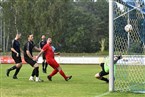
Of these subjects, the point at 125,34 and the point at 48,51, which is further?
the point at 48,51

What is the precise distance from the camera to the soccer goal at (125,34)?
1227cm

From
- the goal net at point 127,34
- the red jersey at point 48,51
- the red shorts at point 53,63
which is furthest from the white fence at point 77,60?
the goal net at point 127,34

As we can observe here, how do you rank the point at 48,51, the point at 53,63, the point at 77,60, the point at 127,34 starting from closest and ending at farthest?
the point at 127,34
the point at 53,63
the point at 48,51
the point at 77,60

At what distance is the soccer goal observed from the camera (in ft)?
40.2

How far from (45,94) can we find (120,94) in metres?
2.14

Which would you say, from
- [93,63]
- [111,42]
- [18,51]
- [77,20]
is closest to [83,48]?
[77,20]

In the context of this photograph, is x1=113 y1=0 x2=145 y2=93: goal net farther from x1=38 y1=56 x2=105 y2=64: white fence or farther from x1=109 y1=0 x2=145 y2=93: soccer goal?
x1=38 y1=56 x2=105 y2=64: white fence

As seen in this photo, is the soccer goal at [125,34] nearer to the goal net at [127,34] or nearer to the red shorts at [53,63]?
the goal net at [127,34]

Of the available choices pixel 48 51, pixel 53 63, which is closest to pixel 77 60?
pixel 48 51

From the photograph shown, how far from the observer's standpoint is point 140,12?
12883mm

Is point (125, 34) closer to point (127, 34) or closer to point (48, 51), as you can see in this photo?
point (127, 34)

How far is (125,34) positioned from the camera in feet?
42.5

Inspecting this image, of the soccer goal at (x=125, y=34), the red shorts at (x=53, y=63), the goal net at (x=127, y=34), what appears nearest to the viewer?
the soccer goal at (x=125, y=34)

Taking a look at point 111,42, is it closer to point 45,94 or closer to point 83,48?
point 45,94
